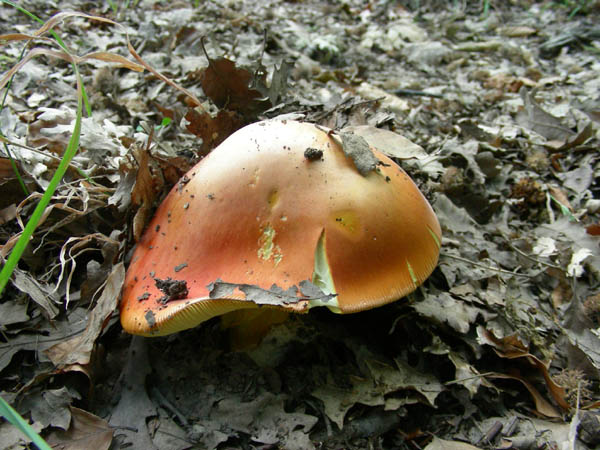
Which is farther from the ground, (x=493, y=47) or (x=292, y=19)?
(x=292, y=19)

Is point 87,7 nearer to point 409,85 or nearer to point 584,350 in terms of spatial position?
point 409,85

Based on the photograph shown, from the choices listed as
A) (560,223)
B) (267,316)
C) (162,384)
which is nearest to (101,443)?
(162,384)

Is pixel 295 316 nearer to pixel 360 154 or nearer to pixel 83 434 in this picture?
pixel 360 154

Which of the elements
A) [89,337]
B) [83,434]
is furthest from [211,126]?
[83,434]

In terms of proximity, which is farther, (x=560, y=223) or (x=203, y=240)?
(x=560, y=223)

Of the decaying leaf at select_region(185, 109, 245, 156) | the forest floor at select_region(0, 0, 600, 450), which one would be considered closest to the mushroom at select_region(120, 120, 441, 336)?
the forest floor at select_region(0, 0, 600, 450)

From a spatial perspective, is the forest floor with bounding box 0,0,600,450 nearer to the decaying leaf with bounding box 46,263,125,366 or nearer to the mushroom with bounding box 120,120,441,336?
the decaying leaf with bounding box 46,263,125,366
